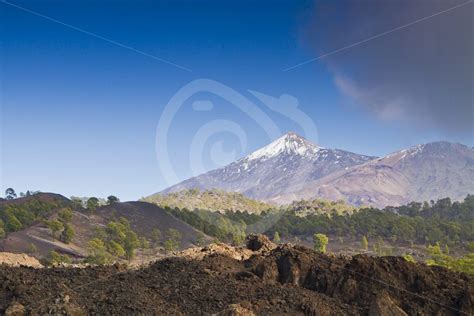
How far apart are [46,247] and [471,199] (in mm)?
132425

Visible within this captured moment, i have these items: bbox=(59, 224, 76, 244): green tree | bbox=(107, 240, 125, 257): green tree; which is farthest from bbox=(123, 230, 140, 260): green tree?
bbox=(59, 224, 76, 244): green tree

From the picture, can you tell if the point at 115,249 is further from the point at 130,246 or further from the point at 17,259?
the point at 17,259

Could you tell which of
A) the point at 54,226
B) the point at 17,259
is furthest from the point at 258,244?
the point at 54,226

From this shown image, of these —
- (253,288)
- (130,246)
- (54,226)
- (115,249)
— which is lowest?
(253,288)

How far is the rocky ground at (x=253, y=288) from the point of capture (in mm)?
15023

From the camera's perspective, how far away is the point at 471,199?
161 metres

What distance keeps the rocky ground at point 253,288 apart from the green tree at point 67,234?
5495 cm

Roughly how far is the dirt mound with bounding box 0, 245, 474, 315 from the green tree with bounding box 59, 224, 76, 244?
5492 centimetres

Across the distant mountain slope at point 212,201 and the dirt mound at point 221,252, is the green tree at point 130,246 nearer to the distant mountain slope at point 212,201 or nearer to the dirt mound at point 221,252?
the dirt mound at point 221,252

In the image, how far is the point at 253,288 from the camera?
16.7 metres

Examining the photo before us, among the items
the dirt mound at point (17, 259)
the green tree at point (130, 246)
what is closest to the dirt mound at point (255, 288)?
the dirt mound at point (17, 259)

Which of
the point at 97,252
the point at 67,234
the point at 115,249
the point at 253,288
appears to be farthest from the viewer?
the point at 67,234

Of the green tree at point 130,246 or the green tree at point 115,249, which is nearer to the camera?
the green tree at point 115,249

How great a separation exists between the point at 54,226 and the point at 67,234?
13.1ft
